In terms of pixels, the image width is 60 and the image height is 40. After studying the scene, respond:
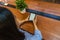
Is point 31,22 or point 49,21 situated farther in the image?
point 31,22

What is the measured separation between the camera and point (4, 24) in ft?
3.34

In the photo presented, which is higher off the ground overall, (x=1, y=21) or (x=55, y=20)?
(x=1, y=21)

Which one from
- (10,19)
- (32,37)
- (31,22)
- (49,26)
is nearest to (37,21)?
(31,22)

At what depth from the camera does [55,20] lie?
1.40 meters

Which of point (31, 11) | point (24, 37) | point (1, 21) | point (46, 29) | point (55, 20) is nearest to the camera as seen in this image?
point (1, 21)

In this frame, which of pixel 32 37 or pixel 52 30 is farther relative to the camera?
pixel 52 30

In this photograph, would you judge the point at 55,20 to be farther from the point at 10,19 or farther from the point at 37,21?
the point at 10,19

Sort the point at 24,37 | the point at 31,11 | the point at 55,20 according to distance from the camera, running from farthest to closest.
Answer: the point at 31,11, the point at 55,20, the point at 24,37

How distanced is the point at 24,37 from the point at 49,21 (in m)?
0.44

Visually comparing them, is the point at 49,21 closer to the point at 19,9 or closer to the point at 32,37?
the point at 32,37

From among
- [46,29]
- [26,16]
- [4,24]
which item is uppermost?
[4,24]

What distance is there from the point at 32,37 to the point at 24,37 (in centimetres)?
11

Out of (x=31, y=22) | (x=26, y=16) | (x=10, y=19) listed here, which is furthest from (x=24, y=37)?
(x=26, y=16)

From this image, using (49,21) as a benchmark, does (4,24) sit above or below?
above
